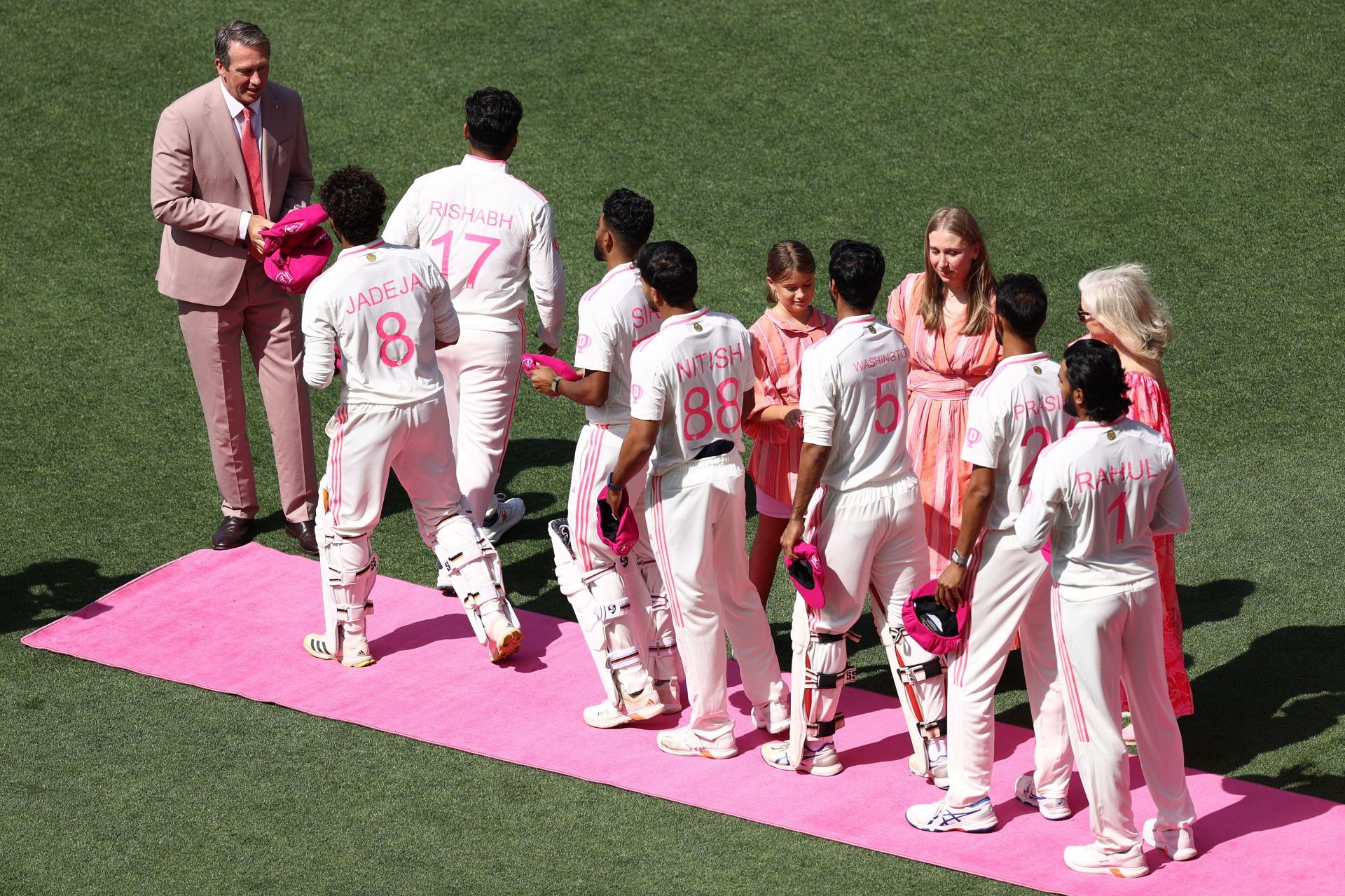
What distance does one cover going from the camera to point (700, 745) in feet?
18.0

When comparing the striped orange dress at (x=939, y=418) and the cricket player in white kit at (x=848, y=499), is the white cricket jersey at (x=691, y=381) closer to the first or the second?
the cricket player in white kit at (x=848, y=499)

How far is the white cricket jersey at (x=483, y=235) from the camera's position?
654cm

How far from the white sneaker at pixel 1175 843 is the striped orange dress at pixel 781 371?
1.78m

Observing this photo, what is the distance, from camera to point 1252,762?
5.42 metres

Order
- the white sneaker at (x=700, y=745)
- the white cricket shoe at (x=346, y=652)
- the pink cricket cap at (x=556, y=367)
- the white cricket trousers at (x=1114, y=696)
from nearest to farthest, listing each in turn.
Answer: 1. the white cricket trousers at (x=1114, y=696)
2. the white sneaker at (x=700, y=745)
3. the pink cricket cap at (x=556, y=367)
4. the white cricket shoe at (x=346, y=652)

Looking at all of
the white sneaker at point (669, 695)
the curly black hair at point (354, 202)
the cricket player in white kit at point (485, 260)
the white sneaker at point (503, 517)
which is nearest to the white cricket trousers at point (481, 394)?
the cricket player in white kit at point (485, 260)

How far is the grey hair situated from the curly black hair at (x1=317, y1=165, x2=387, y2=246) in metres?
1.28

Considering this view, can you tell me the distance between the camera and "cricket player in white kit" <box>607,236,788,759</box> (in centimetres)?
504

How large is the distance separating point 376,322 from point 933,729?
2.52m

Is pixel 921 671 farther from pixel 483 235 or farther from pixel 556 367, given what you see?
pixel 483 235

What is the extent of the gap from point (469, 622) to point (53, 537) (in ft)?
6.92

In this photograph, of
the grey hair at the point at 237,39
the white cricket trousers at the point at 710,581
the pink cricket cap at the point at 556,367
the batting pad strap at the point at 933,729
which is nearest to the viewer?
the white cricket trousers at the point at 710,581

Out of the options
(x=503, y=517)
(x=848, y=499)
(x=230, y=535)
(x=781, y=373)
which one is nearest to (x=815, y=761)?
(x=848, y=499)

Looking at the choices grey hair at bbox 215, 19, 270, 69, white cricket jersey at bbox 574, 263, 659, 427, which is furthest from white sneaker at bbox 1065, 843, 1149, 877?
grey hair at bbox 215, 19, 270, 69
